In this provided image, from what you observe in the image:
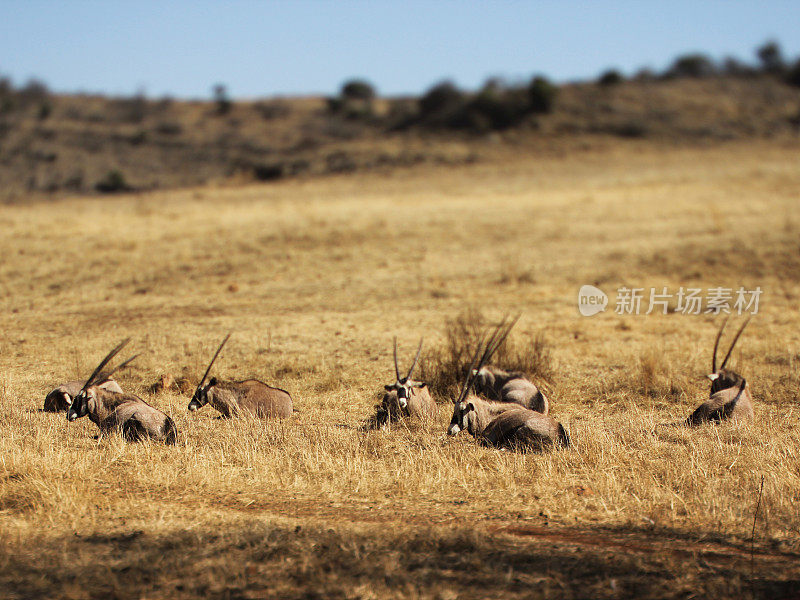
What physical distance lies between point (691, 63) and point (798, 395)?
230ft

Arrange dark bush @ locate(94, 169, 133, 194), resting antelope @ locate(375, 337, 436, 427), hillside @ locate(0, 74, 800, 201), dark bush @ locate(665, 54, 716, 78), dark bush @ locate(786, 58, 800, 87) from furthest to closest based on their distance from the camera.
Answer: dark bush @ locate(665, 54, 716, 78)
dark bush @ locate(786, 58, 800, 87)
hillside @ locate(0, 74, 800, 201)
dark bush @ locate(94, 169, 133, 194)
resting antelope @ locate(375, 337, 436, 427)

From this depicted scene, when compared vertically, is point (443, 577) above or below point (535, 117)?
below

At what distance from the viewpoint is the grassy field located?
5625 mm

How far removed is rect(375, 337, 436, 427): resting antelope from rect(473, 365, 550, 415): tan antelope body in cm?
76

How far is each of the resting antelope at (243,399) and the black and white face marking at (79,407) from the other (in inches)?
51.6

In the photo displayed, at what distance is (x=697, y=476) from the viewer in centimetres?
743

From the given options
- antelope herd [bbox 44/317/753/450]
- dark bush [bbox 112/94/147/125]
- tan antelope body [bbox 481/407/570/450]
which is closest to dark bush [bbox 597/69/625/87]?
dark bush [bbox 112/94/147/125]

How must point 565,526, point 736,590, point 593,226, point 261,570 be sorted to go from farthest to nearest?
1. point 593,226
2. point 565,526
3. point 261,570
4. point 736,590

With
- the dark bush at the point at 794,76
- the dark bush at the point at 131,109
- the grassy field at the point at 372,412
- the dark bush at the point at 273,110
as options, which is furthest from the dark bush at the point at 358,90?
the grassy field at the point at 372,412

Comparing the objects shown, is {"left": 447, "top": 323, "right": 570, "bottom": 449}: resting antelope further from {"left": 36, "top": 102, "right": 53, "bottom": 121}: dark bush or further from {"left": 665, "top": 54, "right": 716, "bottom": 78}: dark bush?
{"left": 665, "top": 54, "right": 716, "bottom": 78}: dark bush

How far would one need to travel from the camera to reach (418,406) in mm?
10117

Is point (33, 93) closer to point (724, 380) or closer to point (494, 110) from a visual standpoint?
point (494, 110)

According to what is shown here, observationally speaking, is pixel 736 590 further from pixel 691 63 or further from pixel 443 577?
pixel 691 63

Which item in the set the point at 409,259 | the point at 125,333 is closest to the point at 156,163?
the point at 409,259
